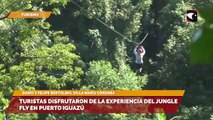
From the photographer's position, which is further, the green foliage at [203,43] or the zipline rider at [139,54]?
the zipline rider at [139,54]

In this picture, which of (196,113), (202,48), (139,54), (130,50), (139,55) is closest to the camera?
(202,48)

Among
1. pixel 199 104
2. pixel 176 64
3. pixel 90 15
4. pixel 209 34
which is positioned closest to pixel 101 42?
pixel 90 15

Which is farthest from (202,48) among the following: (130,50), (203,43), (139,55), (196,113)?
(130,50)

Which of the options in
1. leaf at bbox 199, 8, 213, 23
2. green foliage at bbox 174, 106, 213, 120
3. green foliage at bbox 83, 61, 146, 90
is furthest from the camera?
green foliage at bbox 83, 61, 146, 90

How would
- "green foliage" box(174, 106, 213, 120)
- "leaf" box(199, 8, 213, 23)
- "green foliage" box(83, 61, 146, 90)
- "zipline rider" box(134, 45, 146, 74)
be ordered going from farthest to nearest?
"zipline rider" box(134, 45, 146, 74) < "green foliage" box(83, 61, 146, 90) < "green foliage" box(174, 106, 213, 120) < "leaf" box(199, 8, 213, 23)

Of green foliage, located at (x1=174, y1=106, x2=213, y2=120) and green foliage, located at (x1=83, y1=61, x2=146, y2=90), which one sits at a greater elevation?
green foliage, located at (x1=83, y1=61, x2=146, y2=90)

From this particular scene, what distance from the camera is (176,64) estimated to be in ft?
71.9

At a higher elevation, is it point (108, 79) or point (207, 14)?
point (207, 14)

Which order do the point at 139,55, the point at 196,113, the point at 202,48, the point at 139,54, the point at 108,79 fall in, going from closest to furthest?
1. the point at 202,48
2. the point at 196,113
3. the point at 108,79
4. the point at 139,54
5. the point at 139,55

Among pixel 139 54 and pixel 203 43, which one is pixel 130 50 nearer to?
pixel 139 54

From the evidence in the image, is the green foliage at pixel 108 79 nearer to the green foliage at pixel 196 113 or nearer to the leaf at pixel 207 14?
the green foliage at pixel 196 113

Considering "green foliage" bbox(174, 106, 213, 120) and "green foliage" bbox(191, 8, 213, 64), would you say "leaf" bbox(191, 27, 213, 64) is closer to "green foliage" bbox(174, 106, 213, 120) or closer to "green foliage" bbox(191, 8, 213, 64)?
"green foliage" bbox(191, 8, 213, 64)

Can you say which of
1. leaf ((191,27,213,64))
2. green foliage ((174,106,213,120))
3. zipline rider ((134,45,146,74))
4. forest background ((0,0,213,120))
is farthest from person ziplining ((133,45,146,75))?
leaf ((191,27,213,64))

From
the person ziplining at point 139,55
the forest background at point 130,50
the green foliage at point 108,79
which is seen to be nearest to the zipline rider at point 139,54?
the person ziplining at point 139,55
